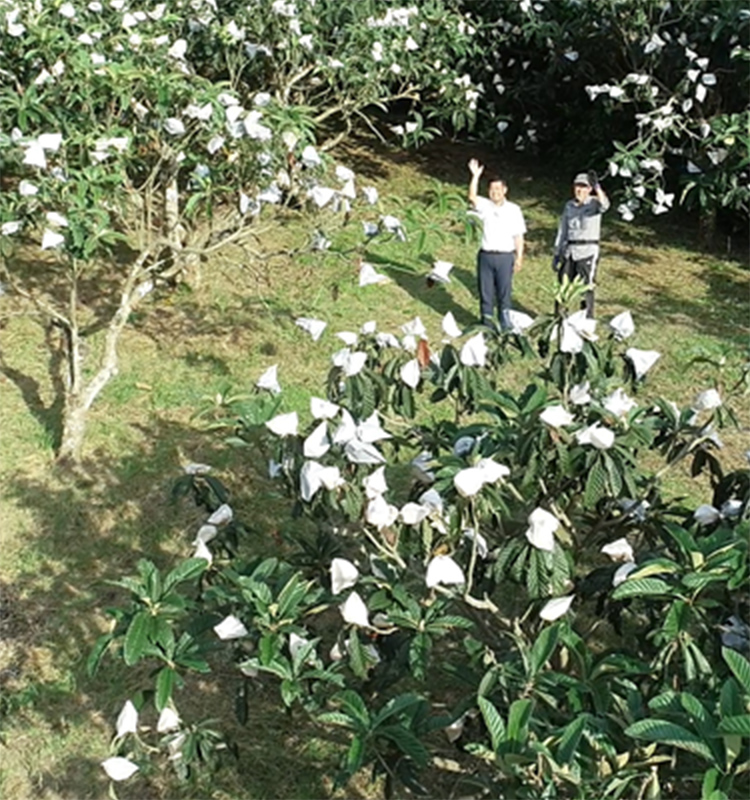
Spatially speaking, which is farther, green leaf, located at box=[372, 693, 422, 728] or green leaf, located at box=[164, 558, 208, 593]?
green leaf, located at box=[164, 558, 208, 593]

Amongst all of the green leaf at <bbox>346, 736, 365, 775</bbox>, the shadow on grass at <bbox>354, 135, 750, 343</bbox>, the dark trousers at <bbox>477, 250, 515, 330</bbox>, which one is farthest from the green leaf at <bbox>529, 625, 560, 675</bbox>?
the shadow on grass at <bbox>354, 135, 750, 343</bbox>

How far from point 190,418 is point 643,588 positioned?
3209mm

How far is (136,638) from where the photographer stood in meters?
2.15

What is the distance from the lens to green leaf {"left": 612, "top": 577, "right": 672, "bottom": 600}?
1.92 m

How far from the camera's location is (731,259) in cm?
782

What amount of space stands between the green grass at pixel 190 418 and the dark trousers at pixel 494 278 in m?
0.39

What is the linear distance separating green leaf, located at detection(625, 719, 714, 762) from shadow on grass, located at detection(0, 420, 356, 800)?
1.45 metres

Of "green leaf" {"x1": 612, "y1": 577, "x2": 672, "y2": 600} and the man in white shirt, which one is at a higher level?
"green leaf" {"x1": 612, "y1": 577, "x2": 672, "y2": 600}

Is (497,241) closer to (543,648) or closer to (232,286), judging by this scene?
(232,286)

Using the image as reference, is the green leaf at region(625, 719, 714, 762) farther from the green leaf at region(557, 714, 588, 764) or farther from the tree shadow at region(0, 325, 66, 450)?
the tree shadow at region(0, 325, 66, 450)

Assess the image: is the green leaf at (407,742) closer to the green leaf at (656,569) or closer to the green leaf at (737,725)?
the green leaf at (656,569)

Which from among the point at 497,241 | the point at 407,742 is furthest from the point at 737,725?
the point at 497,241

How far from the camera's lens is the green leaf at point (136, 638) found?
2117 mm

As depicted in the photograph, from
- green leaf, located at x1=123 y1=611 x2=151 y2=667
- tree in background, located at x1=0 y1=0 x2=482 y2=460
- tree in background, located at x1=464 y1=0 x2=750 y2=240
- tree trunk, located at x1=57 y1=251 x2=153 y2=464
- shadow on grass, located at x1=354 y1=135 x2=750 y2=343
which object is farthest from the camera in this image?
tree in background, located at x1=464 y1=0 x2=750 y2=240
